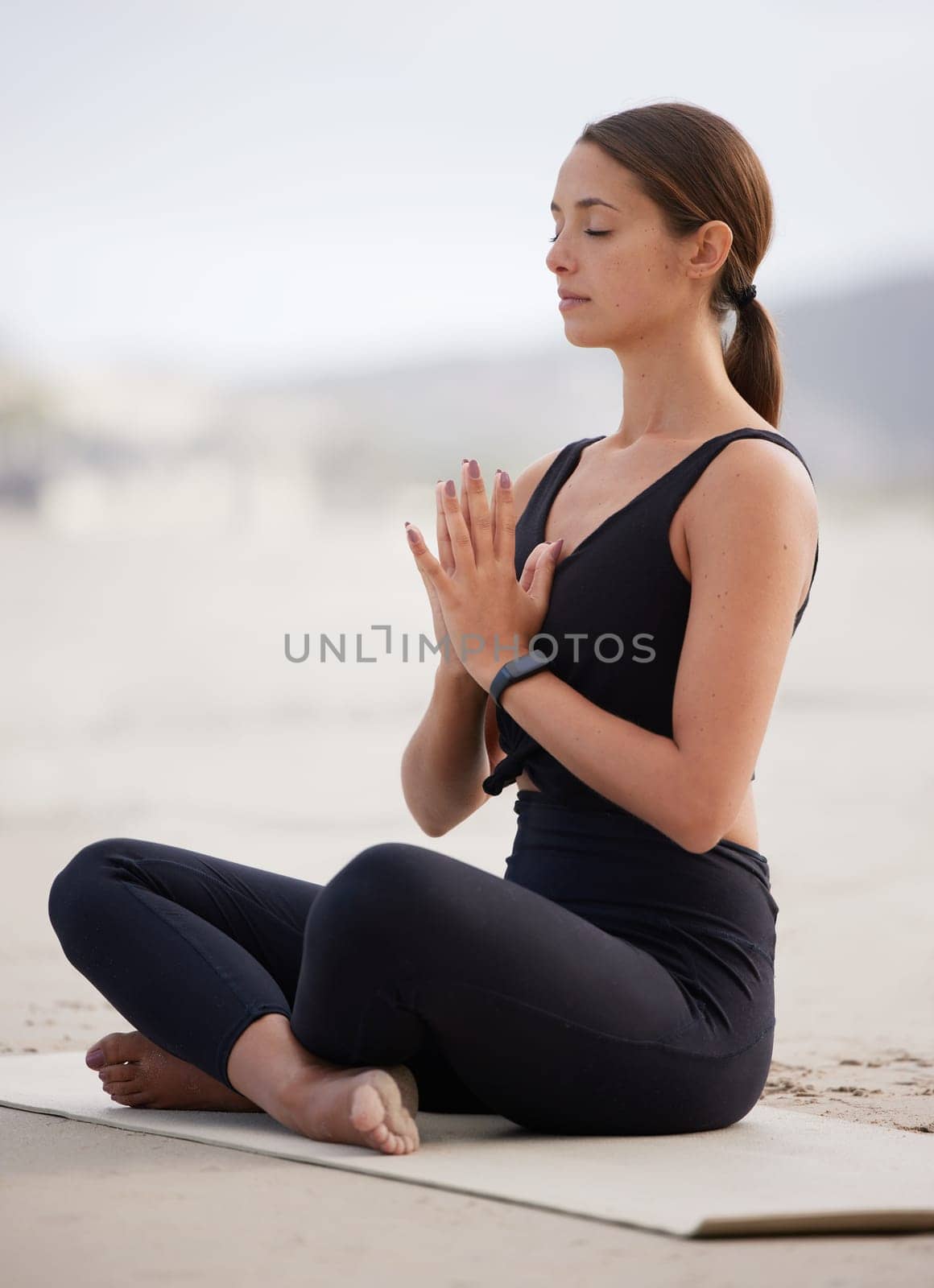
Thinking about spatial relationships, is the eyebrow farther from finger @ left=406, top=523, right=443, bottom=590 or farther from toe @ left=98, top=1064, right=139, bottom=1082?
toe @ left=98, top=1064, right=139, bottom=1082

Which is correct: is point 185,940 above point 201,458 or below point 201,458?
below

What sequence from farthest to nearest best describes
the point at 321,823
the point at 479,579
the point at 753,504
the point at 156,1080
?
the point at 321,823 < the point at 156,1080 < the point at 479,579 < the point at 753,504

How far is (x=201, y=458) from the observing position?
18672 mm

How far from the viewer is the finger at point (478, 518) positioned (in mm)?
1942

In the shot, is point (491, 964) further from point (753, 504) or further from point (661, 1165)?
point (753, 504)

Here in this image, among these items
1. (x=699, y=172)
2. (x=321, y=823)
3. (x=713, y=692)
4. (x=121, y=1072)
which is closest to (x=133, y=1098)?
(x=121, y=1072)

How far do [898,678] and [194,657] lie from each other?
20.9 feet

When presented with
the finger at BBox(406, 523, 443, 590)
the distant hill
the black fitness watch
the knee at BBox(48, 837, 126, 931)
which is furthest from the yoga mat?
the distant hill

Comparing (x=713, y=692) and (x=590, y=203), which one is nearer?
(x=713, y=692)

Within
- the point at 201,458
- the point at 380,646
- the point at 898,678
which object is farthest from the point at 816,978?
the point at 201,458

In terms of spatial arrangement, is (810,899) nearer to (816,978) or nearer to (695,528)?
(816,978)

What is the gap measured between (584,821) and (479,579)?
12.4 inches

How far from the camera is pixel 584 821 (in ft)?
6.30

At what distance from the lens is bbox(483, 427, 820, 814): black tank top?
6.24 feet
